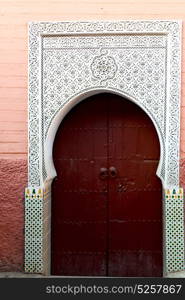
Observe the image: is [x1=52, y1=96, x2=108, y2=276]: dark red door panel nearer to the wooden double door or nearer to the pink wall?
the wooden double door

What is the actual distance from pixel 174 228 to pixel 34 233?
1.19m

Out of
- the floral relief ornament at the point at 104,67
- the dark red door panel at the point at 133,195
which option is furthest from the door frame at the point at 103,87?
the dark red door panel at the point at 133,195

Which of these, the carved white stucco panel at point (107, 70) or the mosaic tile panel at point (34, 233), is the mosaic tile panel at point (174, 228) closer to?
the carved white stucco panel at point (107, 70)

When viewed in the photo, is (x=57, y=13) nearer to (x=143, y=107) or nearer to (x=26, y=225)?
(x=143, y=107)

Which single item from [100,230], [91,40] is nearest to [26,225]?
[100,230]

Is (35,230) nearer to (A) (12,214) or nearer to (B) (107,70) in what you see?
(A) (12,214)

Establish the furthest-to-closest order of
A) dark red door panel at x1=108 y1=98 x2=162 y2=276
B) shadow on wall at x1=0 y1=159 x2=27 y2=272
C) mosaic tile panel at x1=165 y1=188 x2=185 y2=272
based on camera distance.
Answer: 1. dark red door panel at x1=108 y1=98 x2=162 y2=276
2. shadow on wall at x1=0 y1=159 x2=27 y2=272
3. mosaic tile panel at x1=165 y1=188 x2=185 y2=272

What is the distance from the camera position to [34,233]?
3641 millimetres

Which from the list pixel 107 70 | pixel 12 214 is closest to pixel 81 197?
pixel 12 214

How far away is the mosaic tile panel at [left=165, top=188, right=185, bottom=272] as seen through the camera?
3.58 meters

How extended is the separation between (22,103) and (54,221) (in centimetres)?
111

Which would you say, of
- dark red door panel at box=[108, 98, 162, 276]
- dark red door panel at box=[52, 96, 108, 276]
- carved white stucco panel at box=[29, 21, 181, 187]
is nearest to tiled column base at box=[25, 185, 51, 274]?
carved white stucco panel at box=[29, 21, 181, 187]

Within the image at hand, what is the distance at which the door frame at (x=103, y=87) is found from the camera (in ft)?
11.8

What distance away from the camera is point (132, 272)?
388 cm
